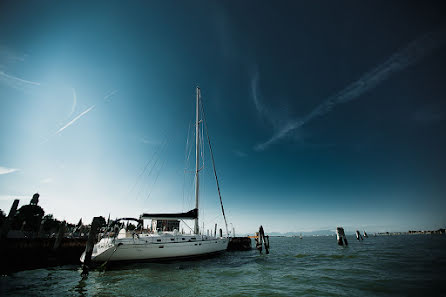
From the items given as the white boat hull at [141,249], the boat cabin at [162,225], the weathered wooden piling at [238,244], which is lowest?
the weathered wooden piling at [238,244]

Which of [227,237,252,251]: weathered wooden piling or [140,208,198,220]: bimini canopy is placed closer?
[140,208,198,220]: bimini canopy

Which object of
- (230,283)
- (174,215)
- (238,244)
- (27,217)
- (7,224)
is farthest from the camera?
(27,217)

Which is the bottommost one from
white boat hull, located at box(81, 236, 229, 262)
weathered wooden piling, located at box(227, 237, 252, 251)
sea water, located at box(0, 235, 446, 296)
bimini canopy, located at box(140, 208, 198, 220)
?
weathered wooden piling, located at box(227, 237, 252, 251)

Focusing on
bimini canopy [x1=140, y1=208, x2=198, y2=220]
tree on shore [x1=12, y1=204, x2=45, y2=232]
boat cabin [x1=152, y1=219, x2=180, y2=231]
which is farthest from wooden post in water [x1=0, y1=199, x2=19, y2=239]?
tree on shore [x1=12, y1=204, x2=45, y2=232]

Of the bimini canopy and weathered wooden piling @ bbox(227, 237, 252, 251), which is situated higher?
the bimini canopy

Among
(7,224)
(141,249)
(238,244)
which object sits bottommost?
(238,244)

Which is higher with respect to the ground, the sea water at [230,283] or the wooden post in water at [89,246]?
the wooden post in water at [89,246]

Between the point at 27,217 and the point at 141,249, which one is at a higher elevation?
the point at 27,217

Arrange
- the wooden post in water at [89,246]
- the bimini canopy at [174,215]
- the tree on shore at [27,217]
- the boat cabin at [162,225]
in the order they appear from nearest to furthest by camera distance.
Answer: the wooden post in water at [89,246], the bimini canopy at [174,215], the boat cabin at [162,225], the tree on shore at [27,217]

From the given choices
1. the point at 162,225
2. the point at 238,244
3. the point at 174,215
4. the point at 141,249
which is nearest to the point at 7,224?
the point at 141,249

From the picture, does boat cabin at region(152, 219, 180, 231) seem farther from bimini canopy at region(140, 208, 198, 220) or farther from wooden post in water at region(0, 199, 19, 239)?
wooden post in water at region(0, 199, 19, 239)

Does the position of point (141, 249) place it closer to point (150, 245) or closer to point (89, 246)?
point (150, 245)

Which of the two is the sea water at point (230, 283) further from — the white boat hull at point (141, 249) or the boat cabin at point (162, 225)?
the boat cabin at point (162, 225)

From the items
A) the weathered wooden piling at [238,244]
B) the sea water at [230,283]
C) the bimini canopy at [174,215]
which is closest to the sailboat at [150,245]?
the bimini canopy at [174,215]
